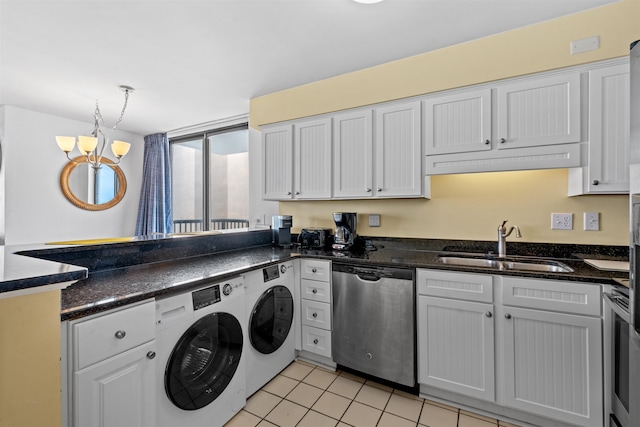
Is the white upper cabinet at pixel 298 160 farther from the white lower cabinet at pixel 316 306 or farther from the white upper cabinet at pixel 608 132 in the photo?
the white upper cabinet at pixel 608 132

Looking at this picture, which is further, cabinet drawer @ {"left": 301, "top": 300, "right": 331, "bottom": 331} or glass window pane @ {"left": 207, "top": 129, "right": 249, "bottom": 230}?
glass window pane @ {"left": 207, "top": 129, "right": 249, "bottom": 230}

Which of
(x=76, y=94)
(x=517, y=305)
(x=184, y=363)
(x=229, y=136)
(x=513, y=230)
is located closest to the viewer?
(x=184, y=363)

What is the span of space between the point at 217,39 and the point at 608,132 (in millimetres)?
2642

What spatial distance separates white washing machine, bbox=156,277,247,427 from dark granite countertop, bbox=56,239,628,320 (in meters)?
0.10

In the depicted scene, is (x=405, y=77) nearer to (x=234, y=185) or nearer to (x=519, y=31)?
(x=519, y=31)

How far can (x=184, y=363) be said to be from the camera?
139cm

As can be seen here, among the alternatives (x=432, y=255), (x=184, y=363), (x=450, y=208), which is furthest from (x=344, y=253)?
(x=184, y=363)

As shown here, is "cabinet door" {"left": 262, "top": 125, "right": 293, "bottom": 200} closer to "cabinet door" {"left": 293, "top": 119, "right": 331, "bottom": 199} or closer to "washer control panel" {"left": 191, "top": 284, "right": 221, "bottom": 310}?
"cabinet door" {"left": 293, "top": 119, "right": 331, "bottom": 199}

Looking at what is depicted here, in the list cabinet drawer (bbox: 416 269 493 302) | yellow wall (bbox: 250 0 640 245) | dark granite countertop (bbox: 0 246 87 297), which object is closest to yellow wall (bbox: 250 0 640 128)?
yellow wall (bbox: 250 0 640 245)

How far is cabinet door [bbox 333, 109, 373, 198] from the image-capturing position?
2430mm

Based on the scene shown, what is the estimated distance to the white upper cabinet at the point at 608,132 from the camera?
1671mm

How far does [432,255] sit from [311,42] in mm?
1875

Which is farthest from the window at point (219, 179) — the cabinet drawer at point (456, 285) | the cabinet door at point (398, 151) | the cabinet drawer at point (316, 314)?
the cabinet drawer at point (456, 285)

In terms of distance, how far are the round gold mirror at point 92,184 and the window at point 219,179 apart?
103 cm
